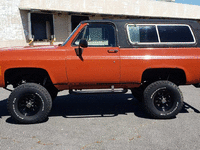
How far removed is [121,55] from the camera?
162 inches

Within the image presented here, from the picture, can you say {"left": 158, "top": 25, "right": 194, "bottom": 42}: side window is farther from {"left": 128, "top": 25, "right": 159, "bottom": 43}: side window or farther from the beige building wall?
the beige building wall

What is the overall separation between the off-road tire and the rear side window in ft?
6.80

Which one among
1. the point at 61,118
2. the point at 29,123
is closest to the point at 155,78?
the point at 61,118

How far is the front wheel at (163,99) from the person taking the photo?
4.23 metres

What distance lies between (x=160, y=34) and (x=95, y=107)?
231 centimetres

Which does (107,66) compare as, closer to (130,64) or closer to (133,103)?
(130,64)

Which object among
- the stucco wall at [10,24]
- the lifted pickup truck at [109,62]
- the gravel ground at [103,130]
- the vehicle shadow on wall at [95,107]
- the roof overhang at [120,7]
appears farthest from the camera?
the roof overhang at [120,7]

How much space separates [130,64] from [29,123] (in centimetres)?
230

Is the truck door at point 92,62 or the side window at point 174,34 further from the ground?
the side window at point 174,34

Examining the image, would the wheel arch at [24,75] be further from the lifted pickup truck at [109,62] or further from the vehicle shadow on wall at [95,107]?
the vehicle shadow on wall at [95,107]

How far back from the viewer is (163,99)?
430 centimetres

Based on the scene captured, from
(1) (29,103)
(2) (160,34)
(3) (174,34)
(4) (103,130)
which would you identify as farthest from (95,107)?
(3) (174,34)

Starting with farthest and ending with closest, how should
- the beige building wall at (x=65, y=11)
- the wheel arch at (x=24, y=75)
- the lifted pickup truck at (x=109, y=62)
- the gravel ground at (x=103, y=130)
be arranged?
the beige building wall at (x=65, y=11) → the wheel arch at (x=24, y=75) → the lifted pickup truck at (x=109, y=62) → the gravel ground at (x=103, y=130)

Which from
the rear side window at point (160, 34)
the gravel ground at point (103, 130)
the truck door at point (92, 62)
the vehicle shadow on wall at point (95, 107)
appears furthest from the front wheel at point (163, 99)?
the rear side window at point (160, 34)
